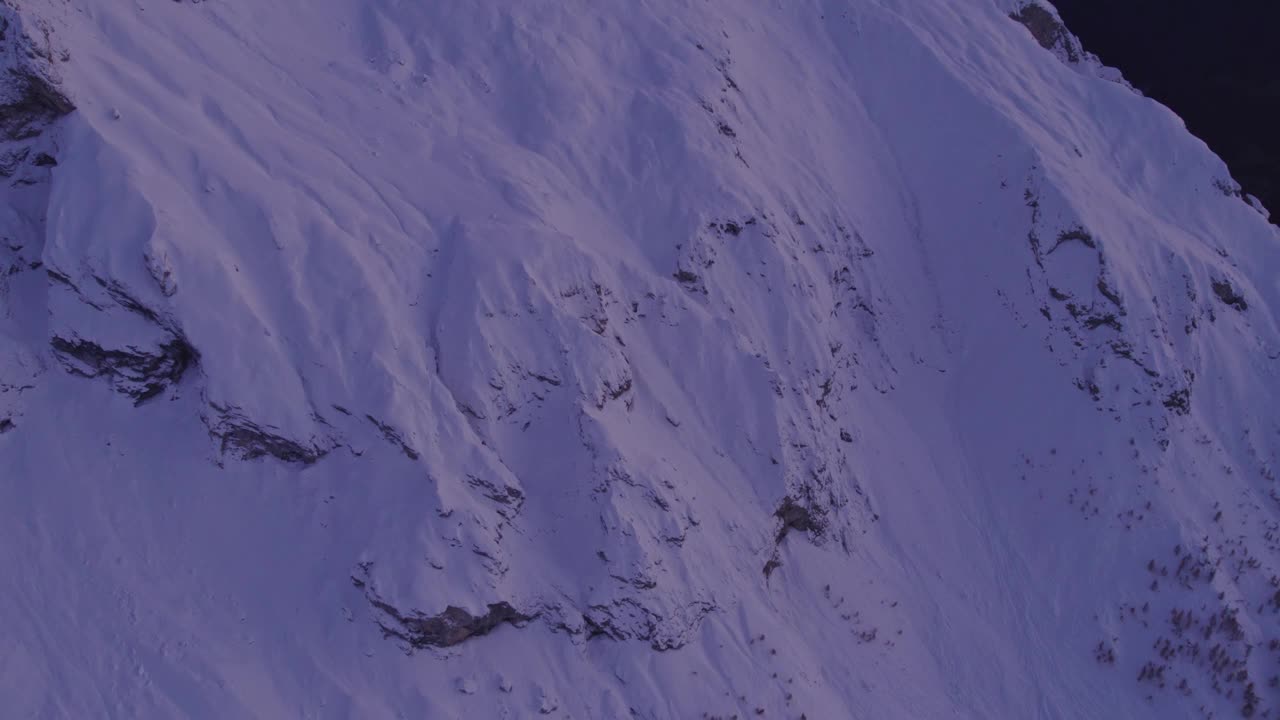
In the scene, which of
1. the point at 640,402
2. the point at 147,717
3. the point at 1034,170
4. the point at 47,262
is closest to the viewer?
the point at 147,717

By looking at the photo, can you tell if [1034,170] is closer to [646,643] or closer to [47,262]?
[646,643]

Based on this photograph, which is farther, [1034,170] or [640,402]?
[1034,170]

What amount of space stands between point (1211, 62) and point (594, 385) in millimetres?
22674

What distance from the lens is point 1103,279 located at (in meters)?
14.6

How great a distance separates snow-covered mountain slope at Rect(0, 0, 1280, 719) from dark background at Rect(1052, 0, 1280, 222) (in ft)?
20.7

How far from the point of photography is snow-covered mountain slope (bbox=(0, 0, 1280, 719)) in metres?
9.18

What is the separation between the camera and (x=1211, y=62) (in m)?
24.1

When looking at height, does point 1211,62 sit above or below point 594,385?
above

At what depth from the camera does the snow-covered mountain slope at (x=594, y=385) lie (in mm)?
9180

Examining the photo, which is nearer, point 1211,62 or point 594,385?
point 594,385

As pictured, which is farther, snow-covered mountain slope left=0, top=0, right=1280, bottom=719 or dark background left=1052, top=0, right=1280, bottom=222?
dark background left=1052, top=0, right=1280, bottom=222

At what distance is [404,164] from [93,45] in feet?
12.5

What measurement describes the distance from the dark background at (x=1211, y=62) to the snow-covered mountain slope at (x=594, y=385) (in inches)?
249

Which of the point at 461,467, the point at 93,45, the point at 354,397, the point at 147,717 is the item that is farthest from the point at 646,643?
the point at 93,45
